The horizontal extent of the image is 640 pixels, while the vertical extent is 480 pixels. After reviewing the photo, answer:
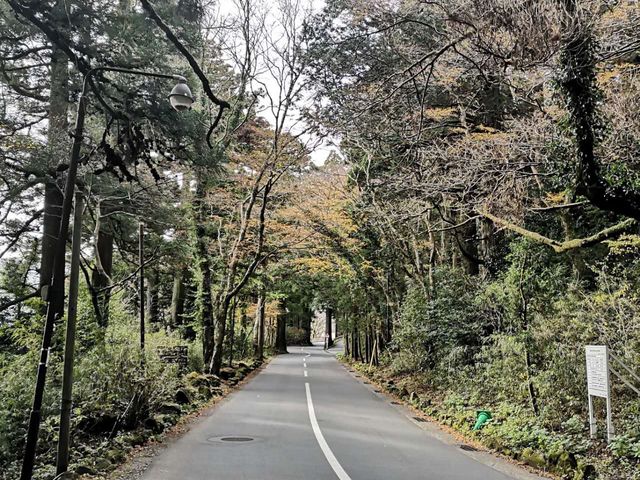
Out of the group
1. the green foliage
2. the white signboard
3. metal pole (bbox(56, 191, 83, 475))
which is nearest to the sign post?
the white signboard

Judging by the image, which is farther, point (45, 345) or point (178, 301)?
point (178, 301)

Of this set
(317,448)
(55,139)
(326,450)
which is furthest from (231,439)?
(55,139)

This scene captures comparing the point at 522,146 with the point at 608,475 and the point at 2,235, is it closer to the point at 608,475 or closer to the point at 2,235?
the point at 608,475

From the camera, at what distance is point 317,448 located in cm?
855

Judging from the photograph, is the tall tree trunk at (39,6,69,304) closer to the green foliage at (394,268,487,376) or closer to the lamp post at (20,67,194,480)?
the lamp post at (20,67,194,480)

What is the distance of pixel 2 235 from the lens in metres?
12.9

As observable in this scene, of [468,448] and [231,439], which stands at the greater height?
[231,439]

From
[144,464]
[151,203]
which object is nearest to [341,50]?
[151,203]

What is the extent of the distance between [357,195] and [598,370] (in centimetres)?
1350

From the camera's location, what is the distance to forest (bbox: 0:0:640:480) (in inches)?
273

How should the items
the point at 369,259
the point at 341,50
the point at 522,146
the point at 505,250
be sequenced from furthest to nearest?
the point at 369,259 → the point at 505,250 → the point at 341,50 → the point at 522,146

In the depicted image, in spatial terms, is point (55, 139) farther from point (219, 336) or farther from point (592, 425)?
point (592, 425)

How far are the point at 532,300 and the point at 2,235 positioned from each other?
12786 mm

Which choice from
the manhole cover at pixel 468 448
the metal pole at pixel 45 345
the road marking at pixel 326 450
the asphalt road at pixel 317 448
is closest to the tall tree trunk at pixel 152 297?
the asphalt road at pixel 317 448
